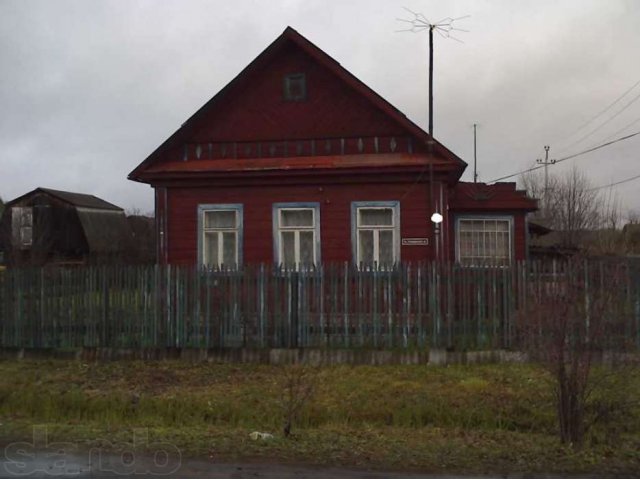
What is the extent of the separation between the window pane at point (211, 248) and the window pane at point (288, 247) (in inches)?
66.3

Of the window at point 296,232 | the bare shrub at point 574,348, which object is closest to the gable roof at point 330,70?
the window at point 296,232

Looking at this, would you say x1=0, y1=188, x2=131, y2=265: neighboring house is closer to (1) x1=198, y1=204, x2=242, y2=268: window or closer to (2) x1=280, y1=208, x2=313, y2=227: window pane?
(1) x1=198, y1=204, x2=242, y2=268: window

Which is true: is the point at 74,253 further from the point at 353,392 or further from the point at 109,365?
the point at 353,392

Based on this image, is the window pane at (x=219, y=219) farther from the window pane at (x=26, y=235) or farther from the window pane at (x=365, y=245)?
the window pane at (x=26, y=235)

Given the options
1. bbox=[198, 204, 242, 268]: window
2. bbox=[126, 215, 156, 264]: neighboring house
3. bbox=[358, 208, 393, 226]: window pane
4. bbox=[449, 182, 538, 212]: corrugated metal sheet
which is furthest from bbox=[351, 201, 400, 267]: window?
bbox=[126, 215, 156, 264]: neighboring house

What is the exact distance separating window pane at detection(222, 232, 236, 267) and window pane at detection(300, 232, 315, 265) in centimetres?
168

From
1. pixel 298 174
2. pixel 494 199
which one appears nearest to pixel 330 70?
pixel 298 174

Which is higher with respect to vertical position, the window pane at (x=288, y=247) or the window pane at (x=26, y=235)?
the window pane at (x=26, y=235)

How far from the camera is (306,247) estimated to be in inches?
614

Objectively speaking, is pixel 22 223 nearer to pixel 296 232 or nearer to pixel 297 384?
pixel 296 232

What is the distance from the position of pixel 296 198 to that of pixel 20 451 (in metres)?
9.69

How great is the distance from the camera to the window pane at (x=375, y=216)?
15.3 meters

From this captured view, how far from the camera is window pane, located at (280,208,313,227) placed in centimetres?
1559

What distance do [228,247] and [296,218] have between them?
1.83 meters
